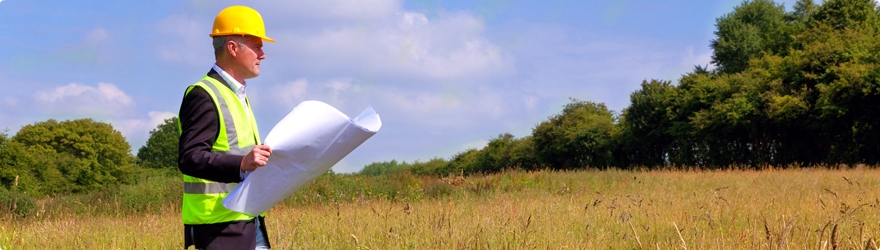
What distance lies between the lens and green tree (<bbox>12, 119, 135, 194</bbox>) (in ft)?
149

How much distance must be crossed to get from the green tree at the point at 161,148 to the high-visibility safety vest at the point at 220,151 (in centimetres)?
5563

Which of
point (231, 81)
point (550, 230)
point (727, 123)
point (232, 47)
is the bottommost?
point (550, 230)

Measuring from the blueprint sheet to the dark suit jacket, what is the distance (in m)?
0.09

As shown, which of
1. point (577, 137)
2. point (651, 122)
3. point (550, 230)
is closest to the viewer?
point (550, 230)

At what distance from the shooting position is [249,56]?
2578mm

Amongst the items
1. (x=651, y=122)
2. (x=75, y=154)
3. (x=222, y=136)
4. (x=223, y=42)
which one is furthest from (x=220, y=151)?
(x=75, y=154)

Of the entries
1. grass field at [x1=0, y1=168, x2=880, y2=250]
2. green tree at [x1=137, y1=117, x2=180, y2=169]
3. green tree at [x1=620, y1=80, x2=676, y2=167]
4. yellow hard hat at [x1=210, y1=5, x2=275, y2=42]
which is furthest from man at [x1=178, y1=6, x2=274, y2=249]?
green tree at [x1=137, y1=117, x2=180, y2=169]

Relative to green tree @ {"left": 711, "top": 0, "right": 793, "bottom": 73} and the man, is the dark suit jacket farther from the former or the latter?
green tree @ {"left": 711, "top": 0, "right": 793, "bottom": 73}

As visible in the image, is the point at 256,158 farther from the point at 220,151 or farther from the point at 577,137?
the point at 577,137

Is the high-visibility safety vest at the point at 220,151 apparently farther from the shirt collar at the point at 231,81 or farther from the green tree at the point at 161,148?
the green tree at the point at 161,148

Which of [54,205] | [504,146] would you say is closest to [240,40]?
[54,205]

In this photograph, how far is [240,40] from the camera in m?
2.55

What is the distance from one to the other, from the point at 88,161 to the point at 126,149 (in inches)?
221

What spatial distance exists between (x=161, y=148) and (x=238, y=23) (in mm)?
59154
